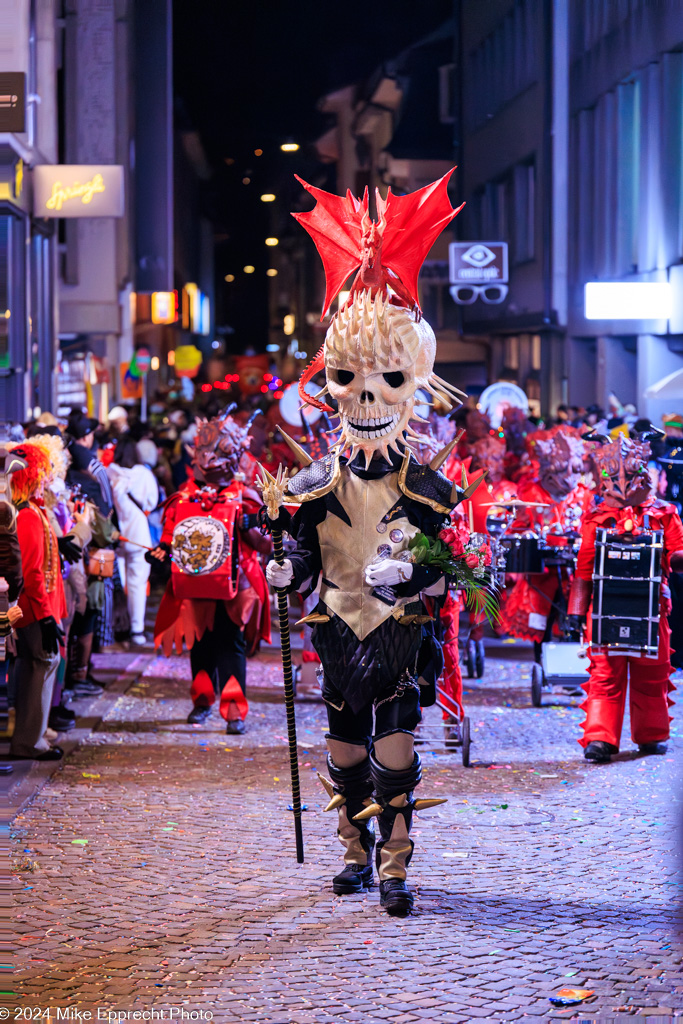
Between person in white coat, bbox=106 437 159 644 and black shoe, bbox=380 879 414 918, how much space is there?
22.4ft

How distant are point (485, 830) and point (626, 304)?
17010 mm

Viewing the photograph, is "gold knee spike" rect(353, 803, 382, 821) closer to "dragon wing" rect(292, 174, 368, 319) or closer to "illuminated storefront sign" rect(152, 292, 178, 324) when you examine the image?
"dragon wing" rect(292, 174, 368, 319)

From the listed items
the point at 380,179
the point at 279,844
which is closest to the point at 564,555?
the point at 279,844

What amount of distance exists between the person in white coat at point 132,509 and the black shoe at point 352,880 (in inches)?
256

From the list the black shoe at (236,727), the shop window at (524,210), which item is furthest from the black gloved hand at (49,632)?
the shop window at (524,210)

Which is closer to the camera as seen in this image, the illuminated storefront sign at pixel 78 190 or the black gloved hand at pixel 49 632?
the black gloved hand at pixel 49 632

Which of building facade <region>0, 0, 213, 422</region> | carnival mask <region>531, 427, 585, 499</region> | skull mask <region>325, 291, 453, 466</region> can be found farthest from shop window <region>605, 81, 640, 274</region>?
skull mask <region>325, 291, 453, 466</region>

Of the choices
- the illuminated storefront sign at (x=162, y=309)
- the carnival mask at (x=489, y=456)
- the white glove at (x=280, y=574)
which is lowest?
the white glove at (x=280, y=574)

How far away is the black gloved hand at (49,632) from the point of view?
823 cm

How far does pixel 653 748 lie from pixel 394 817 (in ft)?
10.5

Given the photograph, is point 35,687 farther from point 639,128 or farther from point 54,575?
point 639,128

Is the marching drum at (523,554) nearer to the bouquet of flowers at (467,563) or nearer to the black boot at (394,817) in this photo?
the bouquet of flowers at (467,563)

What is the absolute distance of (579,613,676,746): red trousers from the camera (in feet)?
27.8

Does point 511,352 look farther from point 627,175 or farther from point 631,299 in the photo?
point 631,299
